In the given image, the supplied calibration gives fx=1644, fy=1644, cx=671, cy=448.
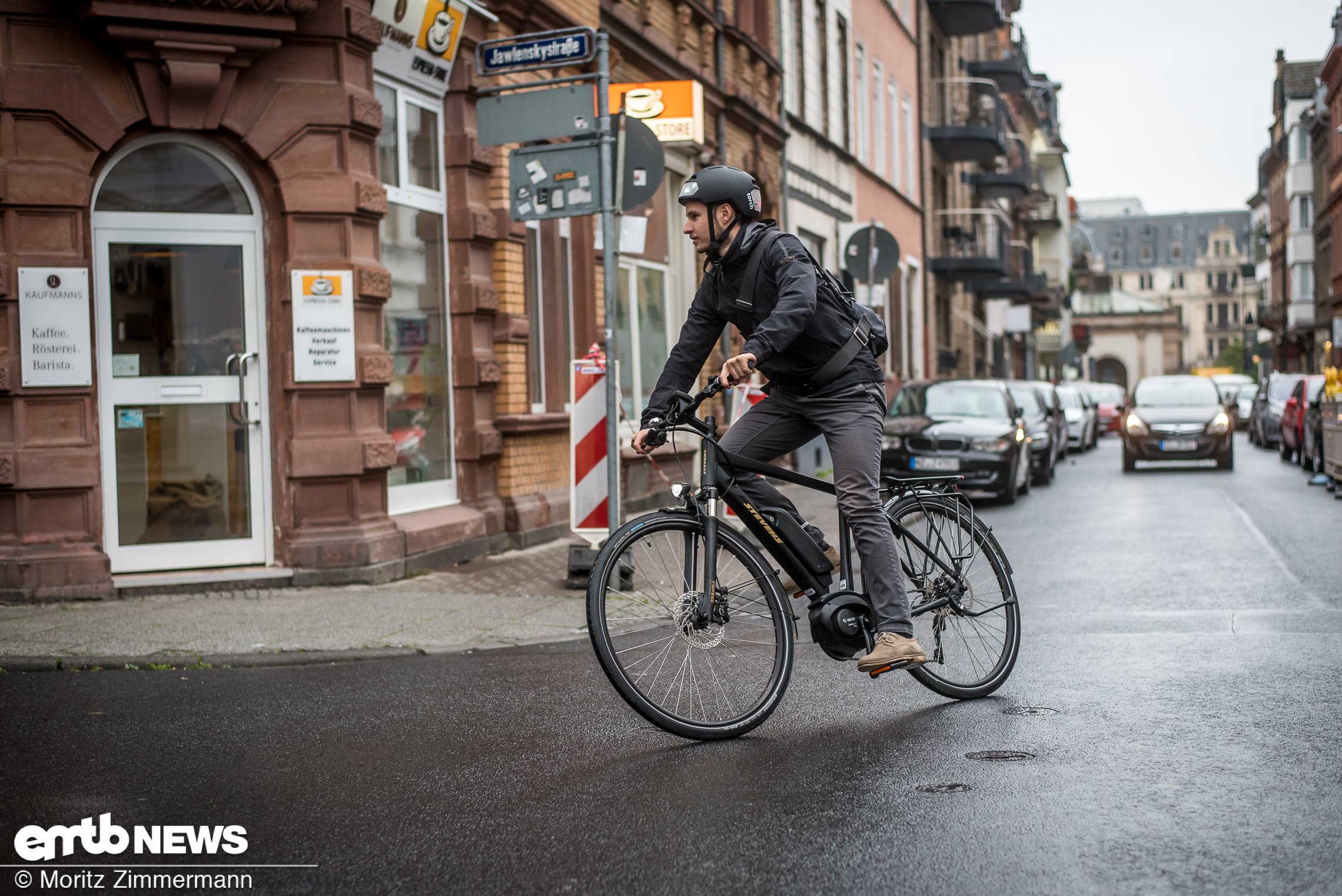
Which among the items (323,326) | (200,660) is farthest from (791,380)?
(323,326)

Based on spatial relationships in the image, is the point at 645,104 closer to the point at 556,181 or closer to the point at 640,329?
the point at 640,329

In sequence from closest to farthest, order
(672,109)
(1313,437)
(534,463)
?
(534,463)
(672,109)
(1313,437)

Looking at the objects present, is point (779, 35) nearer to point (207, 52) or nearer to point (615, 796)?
point (207, 52)

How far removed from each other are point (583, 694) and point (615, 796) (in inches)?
73.1

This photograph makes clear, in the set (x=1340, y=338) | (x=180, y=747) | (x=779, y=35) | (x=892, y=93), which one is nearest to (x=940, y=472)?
(x=779, y=35)

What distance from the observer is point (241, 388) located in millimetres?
10695

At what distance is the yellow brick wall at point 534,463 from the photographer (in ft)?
43.7

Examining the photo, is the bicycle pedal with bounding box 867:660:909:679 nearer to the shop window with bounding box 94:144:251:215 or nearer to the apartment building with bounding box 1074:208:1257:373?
the shop window with bounding box 94:144:251:215

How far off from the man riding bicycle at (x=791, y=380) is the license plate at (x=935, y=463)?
1306 centimetres

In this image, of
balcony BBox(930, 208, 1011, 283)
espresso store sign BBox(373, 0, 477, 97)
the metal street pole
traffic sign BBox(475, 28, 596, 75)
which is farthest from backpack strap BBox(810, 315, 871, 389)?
balcony BBox(930, 208, 1011, 283)

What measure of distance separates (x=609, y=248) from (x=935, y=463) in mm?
9886

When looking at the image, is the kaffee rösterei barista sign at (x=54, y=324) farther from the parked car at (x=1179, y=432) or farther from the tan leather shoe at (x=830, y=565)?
the parked car at (x=1179, y=432)

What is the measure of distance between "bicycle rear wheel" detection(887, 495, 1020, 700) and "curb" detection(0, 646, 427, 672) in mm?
2797

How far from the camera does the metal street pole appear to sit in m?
9.81
